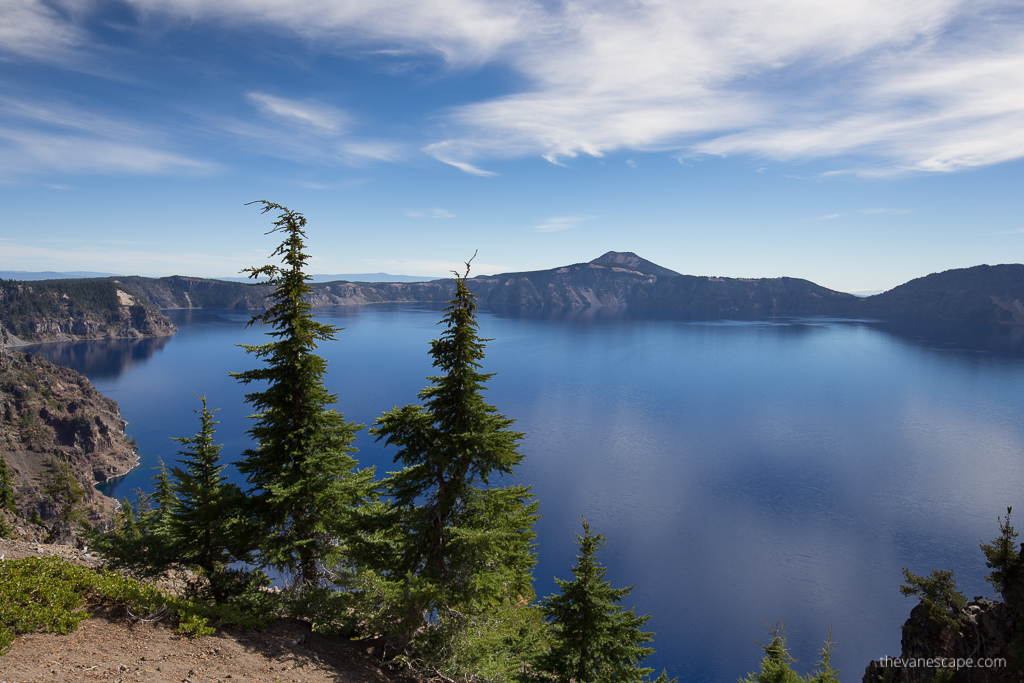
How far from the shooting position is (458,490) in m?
16.0

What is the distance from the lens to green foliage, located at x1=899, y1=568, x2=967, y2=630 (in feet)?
90.6

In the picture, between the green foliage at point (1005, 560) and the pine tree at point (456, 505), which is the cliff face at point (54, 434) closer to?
the pine tree at point (456, 505)

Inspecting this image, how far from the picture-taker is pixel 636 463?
258ft

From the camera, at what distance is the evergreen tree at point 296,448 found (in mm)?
17125

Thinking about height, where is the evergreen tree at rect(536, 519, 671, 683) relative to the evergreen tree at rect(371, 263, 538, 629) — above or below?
below

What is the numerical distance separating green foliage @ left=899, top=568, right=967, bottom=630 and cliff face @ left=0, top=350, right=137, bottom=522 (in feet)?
298

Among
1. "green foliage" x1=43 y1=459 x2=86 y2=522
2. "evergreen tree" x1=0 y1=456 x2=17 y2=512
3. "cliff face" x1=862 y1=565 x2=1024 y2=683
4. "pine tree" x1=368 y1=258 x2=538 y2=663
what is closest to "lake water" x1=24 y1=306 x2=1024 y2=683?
"green foliage" x1=43 y1=459 x2=86 y2=522

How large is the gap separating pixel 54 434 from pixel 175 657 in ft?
394

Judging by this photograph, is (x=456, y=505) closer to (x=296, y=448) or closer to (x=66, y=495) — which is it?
(x=296, y=448)

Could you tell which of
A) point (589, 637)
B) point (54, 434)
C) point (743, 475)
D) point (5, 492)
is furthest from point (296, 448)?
point (54, 434)

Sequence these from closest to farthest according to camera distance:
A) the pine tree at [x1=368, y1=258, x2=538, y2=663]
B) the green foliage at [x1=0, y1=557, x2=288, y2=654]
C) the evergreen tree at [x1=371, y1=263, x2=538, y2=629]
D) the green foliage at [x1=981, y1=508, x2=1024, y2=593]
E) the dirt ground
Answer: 1. the dirt ground
2. the green foliage at [x1=0, y1=557, x2=288, y2=654]
3. the pine tree at [x1=368, y1=258, x2=538, y2=663]
4. the evergreen tree at [x1=371, y1=263, x2=538, y2=629]
5. the green foliage at [x1=981, y1=508, x2=1024, y2=593]

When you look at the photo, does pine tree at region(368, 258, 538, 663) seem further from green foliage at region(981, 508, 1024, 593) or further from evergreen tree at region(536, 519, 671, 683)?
green foliage at region(981, 508, 1024, 593)

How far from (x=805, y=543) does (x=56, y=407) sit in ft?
451

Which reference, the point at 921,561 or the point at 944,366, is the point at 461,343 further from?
the point at 944,366
